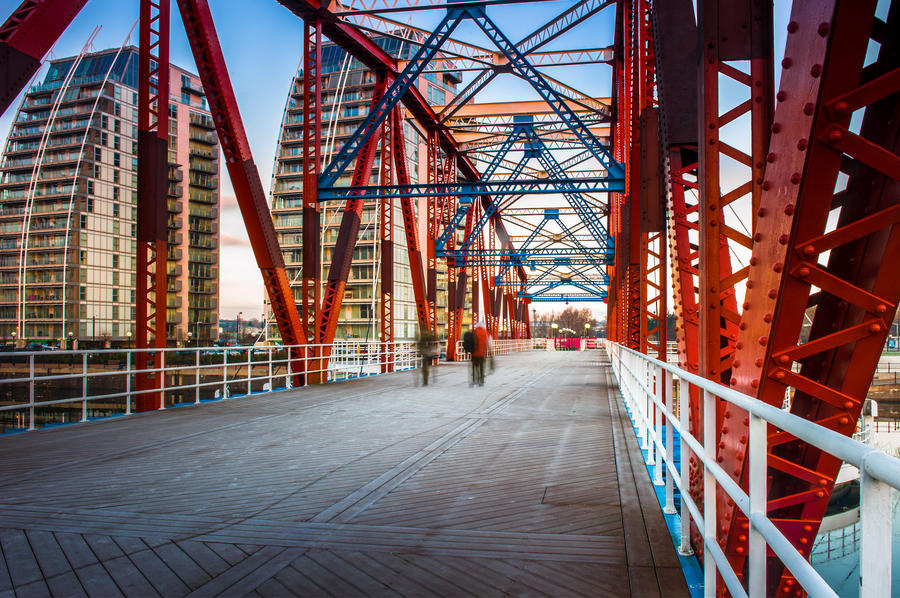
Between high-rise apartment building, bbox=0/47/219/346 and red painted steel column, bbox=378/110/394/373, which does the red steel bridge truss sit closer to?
red painted steel column, bbox=378/110/394/373

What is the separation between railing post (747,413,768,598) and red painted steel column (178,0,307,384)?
12.7m

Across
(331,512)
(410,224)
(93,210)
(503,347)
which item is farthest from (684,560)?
(93,210)

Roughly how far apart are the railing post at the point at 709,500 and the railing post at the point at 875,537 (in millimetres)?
1997

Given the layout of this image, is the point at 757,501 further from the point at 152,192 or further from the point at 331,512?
the point at 152,192

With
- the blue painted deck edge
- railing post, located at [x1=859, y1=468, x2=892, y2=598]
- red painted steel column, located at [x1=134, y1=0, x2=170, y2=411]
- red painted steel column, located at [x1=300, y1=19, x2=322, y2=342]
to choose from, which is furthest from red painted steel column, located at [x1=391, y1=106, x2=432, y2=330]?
railing post, located at [x1=859, y1=468, x2=892, y2=598]

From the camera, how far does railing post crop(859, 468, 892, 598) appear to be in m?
1.23

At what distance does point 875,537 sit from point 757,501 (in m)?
1.01

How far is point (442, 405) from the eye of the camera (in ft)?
41.9

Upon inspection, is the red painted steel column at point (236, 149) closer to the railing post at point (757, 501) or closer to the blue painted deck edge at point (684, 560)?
the blue painted deck edge at point (684, 560)

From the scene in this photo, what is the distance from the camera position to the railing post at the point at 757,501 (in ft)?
6.98

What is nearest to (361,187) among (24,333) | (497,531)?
(497,531)

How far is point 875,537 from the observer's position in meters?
1.25

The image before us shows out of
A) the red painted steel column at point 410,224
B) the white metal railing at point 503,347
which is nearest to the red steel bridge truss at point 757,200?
the red painted steel column at point 410,224

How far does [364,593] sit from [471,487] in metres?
2.49
